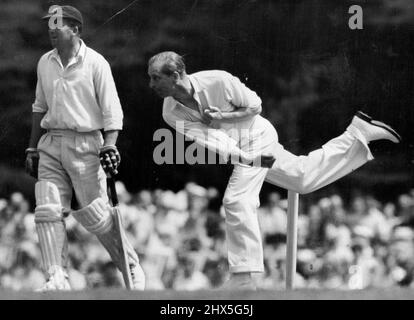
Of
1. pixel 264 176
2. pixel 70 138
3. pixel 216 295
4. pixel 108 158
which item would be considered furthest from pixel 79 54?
pixel 216 295

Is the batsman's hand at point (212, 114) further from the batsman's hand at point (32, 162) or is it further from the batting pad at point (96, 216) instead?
the batsman's hand at point (32, 162)

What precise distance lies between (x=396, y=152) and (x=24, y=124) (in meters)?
2.60

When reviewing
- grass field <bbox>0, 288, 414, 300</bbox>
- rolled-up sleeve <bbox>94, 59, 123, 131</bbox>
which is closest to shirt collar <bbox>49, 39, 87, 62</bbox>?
rolled-up sleeve <bbox>94, 59, 123, 131</bbox>

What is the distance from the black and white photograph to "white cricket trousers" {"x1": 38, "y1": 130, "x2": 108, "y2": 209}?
0.11 meters

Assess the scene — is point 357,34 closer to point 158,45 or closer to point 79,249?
point 158,45

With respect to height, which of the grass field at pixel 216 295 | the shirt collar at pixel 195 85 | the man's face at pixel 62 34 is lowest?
the grass field at pixel 216 295

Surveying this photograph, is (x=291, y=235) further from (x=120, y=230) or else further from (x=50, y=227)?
(x=50, y=227)

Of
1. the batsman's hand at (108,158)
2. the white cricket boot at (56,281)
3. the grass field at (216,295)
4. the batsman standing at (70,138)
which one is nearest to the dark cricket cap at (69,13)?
the batsman standing at (70,138)

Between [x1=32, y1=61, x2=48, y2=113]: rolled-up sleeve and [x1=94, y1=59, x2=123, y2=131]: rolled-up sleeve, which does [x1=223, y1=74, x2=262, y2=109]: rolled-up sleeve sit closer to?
[x1=94, y1=59, x2=123, y2=131]: rolled-up sleeve

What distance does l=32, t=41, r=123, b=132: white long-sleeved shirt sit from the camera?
10289mm

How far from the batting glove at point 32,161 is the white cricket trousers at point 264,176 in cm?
130

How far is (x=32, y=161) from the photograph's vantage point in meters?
10.5

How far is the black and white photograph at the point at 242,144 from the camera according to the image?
1068cm
